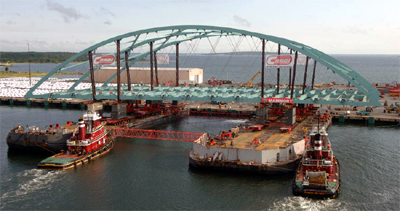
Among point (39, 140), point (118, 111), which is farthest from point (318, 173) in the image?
point (118, 111)

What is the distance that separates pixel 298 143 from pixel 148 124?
3383cm

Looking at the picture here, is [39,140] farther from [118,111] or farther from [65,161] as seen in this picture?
[118,111]

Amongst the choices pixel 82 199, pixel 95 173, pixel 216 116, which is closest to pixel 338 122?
pixel 216 116

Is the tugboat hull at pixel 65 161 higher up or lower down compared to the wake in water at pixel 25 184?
higher up

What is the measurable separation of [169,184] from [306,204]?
563 inches

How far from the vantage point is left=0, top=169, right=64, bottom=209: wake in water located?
38594mm

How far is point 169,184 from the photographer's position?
141ft

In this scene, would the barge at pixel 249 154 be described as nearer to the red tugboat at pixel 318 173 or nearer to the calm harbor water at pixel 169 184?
the calm harbor water at pixel 169 184

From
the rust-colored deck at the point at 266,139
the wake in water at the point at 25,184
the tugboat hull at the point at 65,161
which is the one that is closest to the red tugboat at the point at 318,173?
the rust-colored deck at the point at 266,139

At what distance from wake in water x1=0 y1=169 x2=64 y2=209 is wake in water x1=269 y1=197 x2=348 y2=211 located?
23.6 m

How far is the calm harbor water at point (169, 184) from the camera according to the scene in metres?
37.7

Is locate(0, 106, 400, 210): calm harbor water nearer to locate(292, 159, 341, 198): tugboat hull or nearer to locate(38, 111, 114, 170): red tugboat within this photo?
locate(292, 159, 341, 198): tugboat hull

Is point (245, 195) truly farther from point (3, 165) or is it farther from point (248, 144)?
point (3, 165)

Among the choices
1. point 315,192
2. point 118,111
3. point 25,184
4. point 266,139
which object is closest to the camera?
point 315,192
